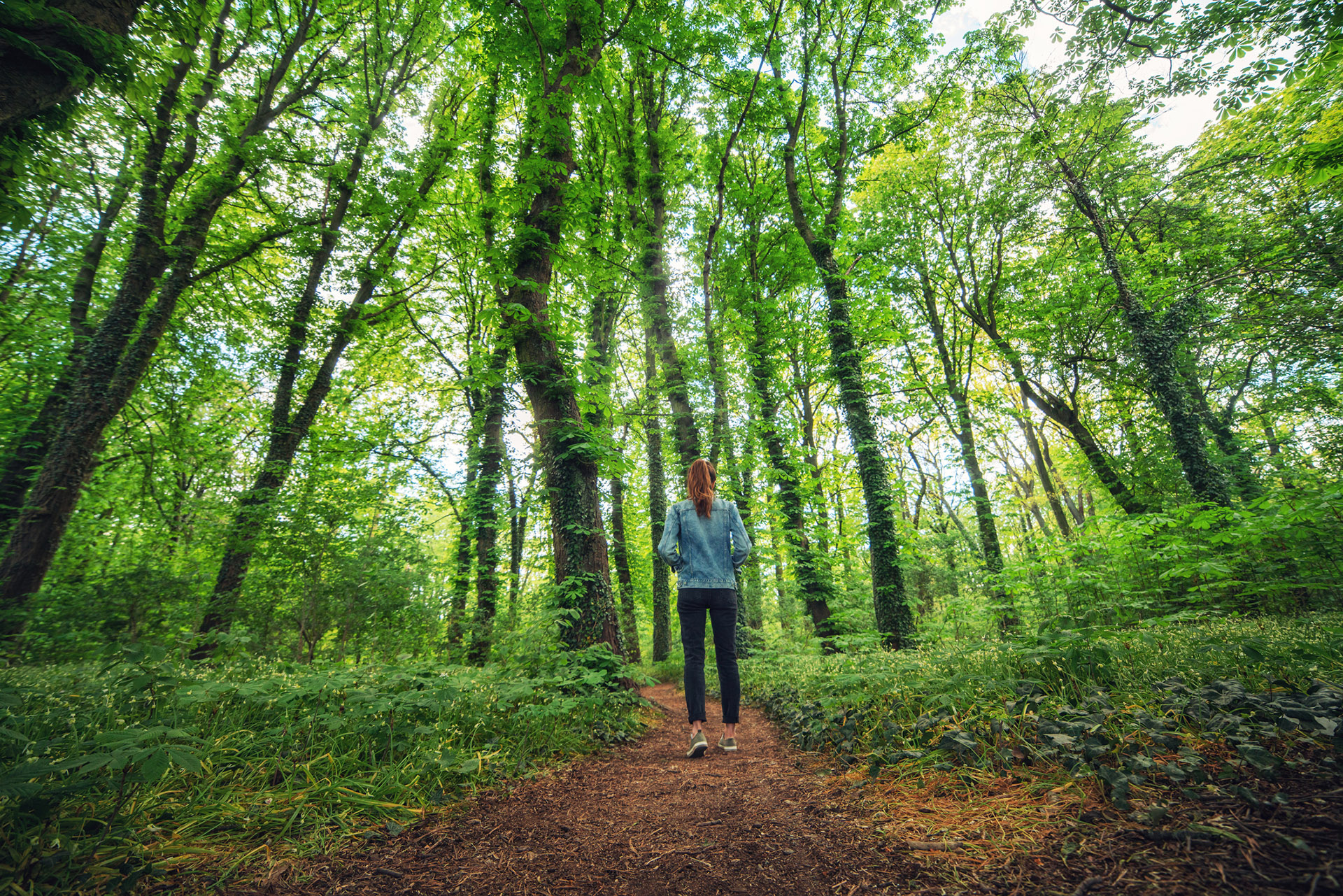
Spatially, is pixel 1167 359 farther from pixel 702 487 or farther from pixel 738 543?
pixel 702 487

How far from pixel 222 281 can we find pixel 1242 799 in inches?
551

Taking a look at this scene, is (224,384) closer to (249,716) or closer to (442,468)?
(442,468)

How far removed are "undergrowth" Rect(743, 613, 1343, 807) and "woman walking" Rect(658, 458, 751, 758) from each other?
832 mm

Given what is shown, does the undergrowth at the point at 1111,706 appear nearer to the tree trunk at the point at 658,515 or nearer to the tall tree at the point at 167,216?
the tree trunk at the point at 658,515

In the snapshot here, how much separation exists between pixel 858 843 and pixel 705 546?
8.16 feet

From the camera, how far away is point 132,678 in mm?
2707

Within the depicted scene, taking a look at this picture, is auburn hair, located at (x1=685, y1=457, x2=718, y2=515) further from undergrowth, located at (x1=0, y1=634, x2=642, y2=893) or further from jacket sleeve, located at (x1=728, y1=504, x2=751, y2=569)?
undergrowth, located at (x1=0, y1=634, x2=642, y2=893)

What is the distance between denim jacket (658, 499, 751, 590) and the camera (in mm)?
4160

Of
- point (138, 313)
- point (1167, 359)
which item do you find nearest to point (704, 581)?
point (138, 313)

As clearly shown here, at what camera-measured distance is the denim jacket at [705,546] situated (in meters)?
4.16

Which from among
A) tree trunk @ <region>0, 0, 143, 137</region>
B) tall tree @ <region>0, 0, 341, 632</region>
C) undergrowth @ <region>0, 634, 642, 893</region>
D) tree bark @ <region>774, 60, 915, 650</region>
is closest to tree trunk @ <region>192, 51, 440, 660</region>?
tall tree @ <region>0, 0, 341, 632</region>

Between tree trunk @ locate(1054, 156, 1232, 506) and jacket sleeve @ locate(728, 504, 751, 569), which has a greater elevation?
tree trunk @ locate(1054, 156, 1232, 506)

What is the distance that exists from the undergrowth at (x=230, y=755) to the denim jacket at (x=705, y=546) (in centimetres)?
157

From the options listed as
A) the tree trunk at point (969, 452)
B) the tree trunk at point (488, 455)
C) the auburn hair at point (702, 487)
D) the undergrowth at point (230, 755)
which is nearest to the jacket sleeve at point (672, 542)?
the auburn hair at point (702, 487)
